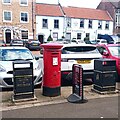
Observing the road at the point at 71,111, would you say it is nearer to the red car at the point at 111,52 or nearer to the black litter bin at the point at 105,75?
the black litter bin at the point at 105,75

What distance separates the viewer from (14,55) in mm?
7840

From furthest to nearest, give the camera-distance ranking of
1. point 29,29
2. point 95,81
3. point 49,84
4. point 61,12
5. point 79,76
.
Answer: point 61,12 → point 29,29 → point 95,81 → point 49,84 → point 79,76

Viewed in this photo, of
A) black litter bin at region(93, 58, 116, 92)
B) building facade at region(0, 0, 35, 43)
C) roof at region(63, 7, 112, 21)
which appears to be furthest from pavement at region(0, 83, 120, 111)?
roof at region(63, 7, 112, 21)

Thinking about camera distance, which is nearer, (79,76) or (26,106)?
(26,106)

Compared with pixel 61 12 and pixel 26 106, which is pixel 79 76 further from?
pixel 61 12

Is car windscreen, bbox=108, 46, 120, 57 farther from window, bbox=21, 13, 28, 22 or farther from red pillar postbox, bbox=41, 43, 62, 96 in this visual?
window, bbox=21, 13, 28, 22

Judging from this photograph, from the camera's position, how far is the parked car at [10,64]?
6508 mm

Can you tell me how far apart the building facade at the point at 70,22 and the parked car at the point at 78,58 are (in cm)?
3056

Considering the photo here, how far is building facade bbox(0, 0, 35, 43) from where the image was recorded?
34.8m

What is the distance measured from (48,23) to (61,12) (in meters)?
3.86

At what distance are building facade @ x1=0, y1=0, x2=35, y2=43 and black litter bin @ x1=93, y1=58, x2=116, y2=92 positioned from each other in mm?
30013

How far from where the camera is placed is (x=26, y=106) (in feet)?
17.2

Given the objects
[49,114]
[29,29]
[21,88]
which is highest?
[29,29]

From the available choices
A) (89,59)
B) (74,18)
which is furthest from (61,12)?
(89,59)
